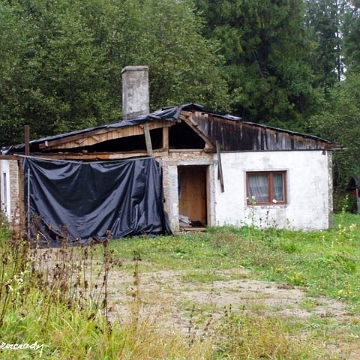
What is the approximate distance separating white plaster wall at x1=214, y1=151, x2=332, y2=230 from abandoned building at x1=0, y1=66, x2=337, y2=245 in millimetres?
28

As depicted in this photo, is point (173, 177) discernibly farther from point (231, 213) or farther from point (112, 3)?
point (112, 3)

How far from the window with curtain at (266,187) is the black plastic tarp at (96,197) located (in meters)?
2.81

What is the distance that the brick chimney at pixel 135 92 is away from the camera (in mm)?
18344

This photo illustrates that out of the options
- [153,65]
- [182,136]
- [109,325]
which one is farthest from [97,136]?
[109,325]

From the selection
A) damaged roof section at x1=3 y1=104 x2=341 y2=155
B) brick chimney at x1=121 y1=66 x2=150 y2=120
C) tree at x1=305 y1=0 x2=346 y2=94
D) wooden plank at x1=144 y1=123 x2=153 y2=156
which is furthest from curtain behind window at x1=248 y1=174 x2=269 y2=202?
tree at x1=305 y1=0 x2=346 y2=94

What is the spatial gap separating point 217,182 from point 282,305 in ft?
30.6

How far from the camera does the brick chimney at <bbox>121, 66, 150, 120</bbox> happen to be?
18.3 m

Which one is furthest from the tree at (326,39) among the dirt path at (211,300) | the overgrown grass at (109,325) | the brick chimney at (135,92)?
the overgrown grass at (109,325)

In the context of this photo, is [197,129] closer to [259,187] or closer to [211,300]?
[259,187]

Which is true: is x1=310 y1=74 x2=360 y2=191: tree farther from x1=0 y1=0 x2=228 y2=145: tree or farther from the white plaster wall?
the white plaster wall

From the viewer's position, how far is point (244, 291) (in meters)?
9.26

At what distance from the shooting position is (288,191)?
17766 mm

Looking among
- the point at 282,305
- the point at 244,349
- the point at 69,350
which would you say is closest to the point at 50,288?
the point at 69,350
